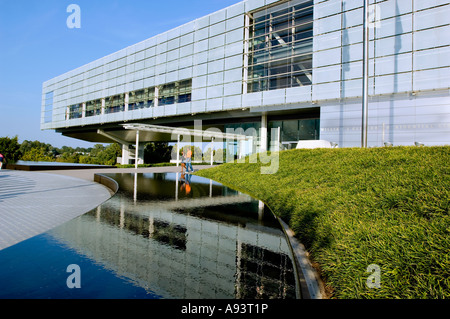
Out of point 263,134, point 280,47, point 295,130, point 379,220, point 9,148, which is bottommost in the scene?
point 379,220

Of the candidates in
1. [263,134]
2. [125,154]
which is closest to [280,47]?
[263,134]

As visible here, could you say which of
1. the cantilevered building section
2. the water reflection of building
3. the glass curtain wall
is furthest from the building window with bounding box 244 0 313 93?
the water reflection of building

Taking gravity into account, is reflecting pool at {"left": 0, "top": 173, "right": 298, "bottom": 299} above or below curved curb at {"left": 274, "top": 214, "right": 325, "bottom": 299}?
above

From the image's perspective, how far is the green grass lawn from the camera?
2617mm

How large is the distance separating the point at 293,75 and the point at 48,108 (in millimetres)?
53591

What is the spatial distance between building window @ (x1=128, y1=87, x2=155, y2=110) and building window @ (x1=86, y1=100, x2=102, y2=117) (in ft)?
27.2

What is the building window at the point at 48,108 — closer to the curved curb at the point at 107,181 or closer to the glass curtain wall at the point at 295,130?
the glass curtain wall at the point at 295,130

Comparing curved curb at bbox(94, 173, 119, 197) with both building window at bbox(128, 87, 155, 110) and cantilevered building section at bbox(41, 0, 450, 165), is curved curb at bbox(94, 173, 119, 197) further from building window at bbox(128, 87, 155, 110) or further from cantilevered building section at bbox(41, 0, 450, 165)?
building window at bbox(128, 87, 155, 110)

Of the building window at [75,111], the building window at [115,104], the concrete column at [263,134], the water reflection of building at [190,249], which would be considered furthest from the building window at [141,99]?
the water reflection of building at [190,249]

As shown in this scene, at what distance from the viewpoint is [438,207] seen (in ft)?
12.6

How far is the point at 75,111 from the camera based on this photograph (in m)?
49.2

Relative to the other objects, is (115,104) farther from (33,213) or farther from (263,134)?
(33,213)

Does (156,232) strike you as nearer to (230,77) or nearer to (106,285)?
(106,285)
